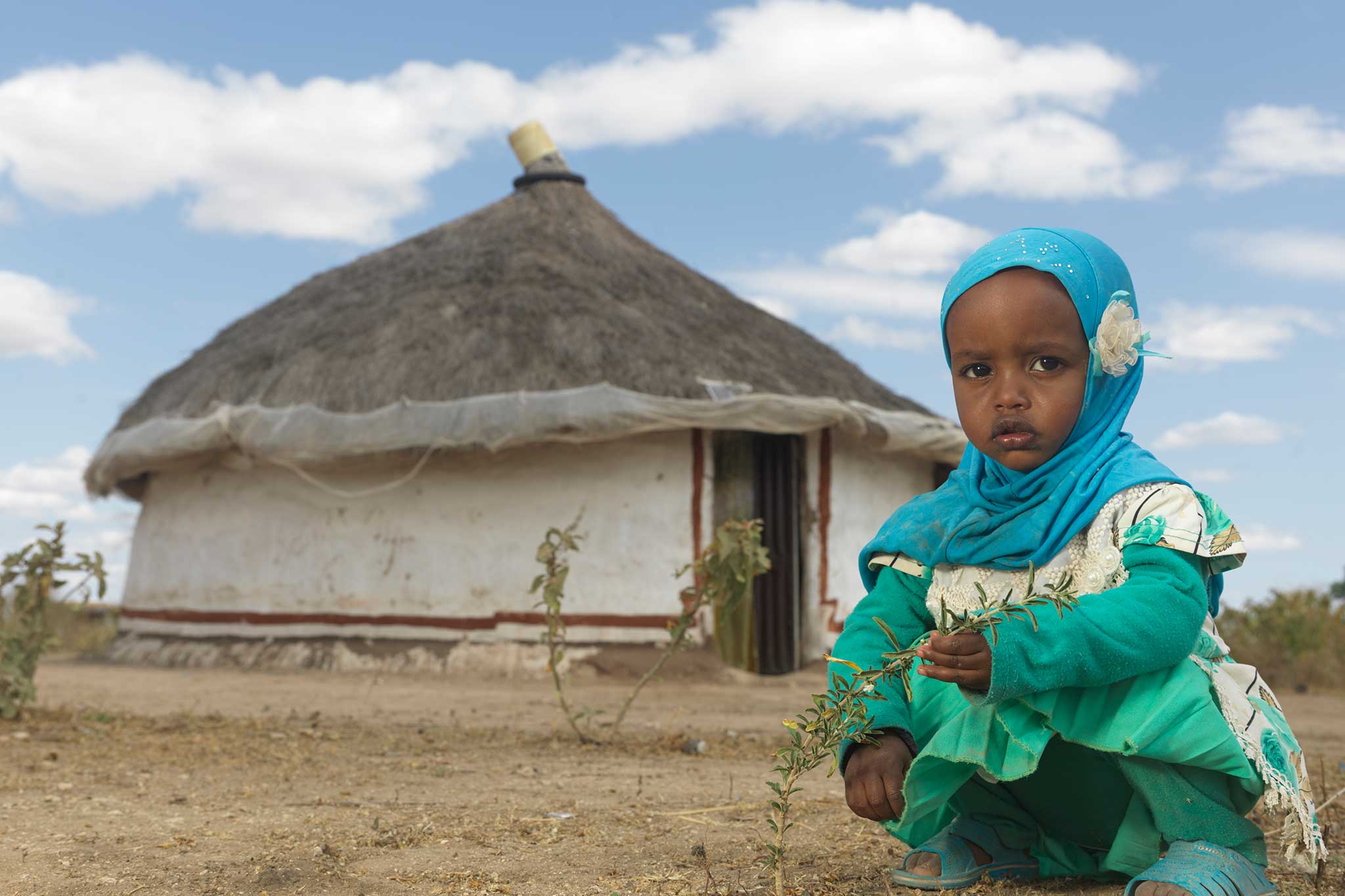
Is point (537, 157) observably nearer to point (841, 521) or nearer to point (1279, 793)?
point (841, 521)

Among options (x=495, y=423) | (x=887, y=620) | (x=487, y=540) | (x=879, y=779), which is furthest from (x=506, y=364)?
(x=879, y=779)

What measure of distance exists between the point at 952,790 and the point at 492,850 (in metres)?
0.97

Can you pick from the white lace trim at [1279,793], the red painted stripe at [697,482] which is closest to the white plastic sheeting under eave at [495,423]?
the red painted stripe at [697,482]

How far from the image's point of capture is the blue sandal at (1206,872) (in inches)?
68.8

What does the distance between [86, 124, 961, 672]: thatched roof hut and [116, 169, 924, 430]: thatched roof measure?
0.08 ft

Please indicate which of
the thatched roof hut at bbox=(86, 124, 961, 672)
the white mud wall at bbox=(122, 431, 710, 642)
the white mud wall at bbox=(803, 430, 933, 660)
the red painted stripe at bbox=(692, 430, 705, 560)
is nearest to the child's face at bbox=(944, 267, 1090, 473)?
the thatched roof hut at bbox=(86, 124, 961, 672)

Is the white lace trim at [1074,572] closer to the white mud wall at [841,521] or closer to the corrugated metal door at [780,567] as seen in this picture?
the white mud wall at [841,521]

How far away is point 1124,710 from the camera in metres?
1.77

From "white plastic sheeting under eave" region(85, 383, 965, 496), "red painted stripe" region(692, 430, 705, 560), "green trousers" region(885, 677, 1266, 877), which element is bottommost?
"green trousers" region(885, 677, 1266, 877)

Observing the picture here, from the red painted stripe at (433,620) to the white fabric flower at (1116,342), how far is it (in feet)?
19.3

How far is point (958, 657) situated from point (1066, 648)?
0.17m

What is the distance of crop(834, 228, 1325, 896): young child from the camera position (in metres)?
1.75

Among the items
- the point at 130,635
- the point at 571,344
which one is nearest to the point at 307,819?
the point at 571,344

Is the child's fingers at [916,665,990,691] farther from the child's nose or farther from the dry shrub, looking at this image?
the dry shrub
